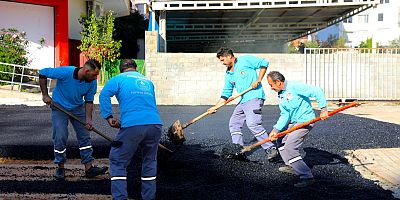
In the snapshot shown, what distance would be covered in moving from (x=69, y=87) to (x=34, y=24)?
13.9 m

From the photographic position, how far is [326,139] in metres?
9.30

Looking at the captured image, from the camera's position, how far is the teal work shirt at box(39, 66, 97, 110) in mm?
6809

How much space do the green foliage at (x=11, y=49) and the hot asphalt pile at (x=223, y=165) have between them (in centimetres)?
591

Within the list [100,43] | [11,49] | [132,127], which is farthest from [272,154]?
[100,43]

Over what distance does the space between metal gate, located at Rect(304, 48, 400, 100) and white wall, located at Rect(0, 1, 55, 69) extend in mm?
9079

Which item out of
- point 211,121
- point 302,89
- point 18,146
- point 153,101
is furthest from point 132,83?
point 211,121

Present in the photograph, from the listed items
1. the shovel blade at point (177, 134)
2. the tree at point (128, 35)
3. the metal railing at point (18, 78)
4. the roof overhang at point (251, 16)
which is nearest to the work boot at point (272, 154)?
the shovel blade at point (177, 134)

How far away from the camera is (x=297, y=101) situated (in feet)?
21.4

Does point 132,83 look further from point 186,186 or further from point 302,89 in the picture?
point 302,89

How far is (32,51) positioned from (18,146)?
463 inches

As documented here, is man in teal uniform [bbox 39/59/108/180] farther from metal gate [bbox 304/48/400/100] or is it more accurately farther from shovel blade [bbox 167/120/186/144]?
metal gate [bbox 304/48/400/100]

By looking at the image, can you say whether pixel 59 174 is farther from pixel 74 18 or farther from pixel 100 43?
pixel 74 18

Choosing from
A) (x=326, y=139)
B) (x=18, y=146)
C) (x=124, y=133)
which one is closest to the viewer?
(x=124, y=133)

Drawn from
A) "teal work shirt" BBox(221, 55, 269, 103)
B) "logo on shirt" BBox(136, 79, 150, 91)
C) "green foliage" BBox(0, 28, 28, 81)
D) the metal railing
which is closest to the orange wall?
"green foliage" BBox(0, 28, 28, 81)
